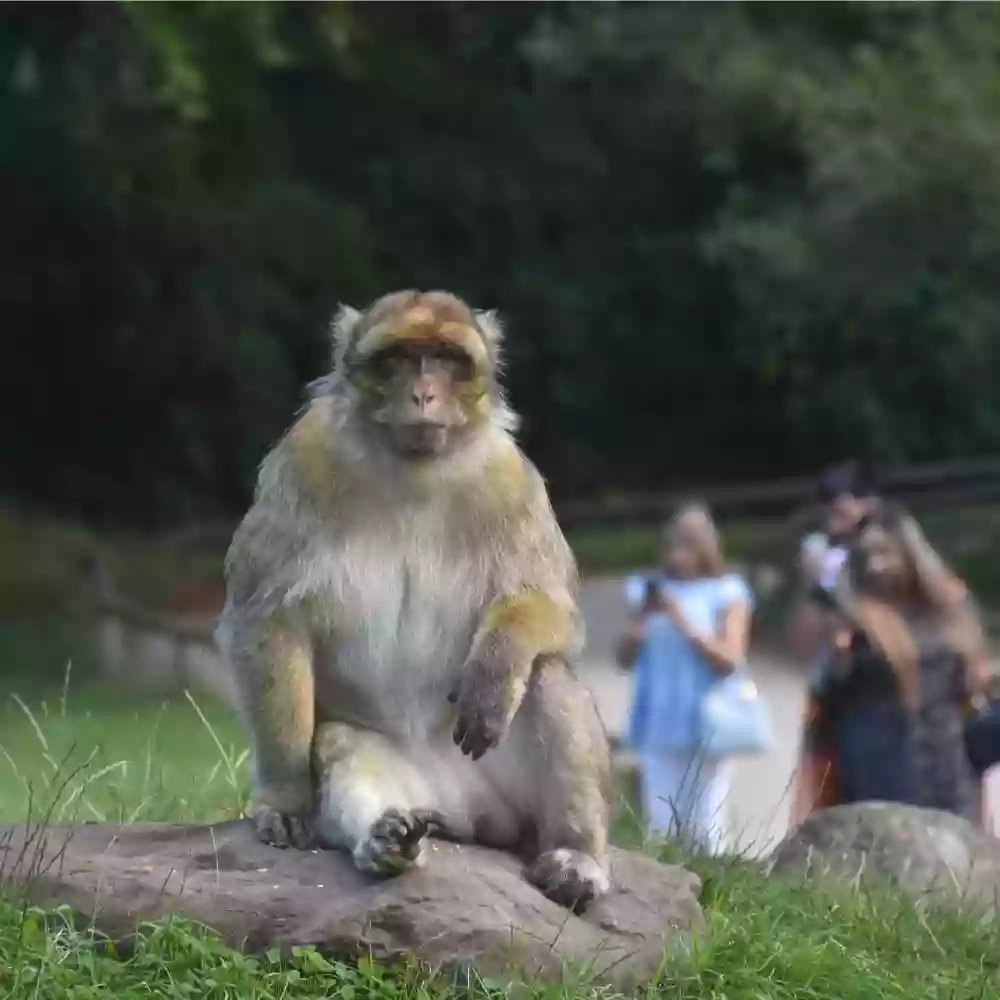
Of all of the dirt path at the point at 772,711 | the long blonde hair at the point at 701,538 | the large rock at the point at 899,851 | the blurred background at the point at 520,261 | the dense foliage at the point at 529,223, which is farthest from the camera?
the dense foliage at the point at 529,223

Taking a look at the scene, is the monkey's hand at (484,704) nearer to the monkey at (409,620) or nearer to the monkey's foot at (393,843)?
the monkey at (409,620)

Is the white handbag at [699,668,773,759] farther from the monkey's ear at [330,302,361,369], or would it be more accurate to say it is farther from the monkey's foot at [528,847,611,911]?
the monkey's ear at [330,302,361,369]

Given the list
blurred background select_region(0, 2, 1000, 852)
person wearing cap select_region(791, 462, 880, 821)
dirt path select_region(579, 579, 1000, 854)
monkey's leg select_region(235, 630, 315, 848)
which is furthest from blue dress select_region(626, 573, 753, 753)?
blurred background select_region(0, 2, 1000, 852)

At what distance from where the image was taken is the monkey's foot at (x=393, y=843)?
430cm

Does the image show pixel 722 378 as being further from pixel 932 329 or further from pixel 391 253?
pixel 391 253

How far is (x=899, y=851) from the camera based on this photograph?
6.07 m

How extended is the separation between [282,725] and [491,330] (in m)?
1.19

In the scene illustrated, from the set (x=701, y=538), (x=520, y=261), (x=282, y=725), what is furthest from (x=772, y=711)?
(x=520, y=261)

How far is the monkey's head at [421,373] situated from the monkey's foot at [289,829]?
3.18 feet

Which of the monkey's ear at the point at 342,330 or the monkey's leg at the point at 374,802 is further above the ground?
the monkey's ear at the point at 342,330

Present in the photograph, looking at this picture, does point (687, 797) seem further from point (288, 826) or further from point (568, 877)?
point (288, 826)

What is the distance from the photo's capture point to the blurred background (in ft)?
53.8

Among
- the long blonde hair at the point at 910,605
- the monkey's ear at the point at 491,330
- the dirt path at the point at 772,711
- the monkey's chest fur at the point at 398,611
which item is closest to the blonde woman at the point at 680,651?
the dirt path at the point at 772,711

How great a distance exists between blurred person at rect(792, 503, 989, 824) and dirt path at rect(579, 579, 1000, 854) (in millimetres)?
359
